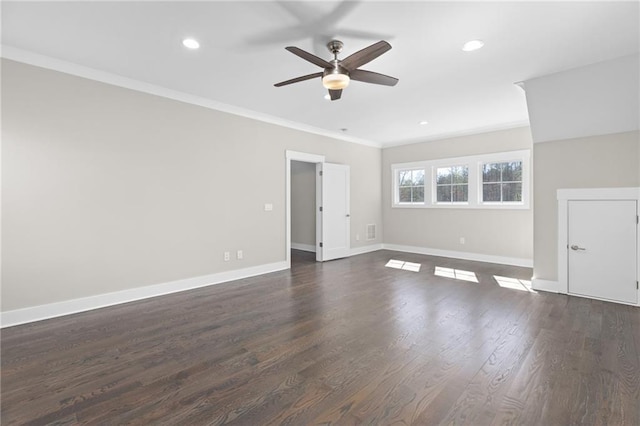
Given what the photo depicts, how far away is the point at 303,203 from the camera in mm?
7883

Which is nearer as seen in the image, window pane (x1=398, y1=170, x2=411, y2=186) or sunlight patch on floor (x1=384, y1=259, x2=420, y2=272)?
sunlight patch on floor (x1=384, y1=259, x2=420, y2=272)

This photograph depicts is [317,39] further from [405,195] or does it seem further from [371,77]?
[405,195]

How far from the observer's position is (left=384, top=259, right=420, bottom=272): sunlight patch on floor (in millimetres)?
5387

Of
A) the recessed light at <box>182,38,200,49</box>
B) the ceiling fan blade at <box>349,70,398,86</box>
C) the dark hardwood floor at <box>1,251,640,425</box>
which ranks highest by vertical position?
the recessed light at <box>182,38,200,49</box>

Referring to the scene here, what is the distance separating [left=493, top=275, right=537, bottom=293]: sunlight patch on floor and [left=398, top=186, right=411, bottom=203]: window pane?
308cm

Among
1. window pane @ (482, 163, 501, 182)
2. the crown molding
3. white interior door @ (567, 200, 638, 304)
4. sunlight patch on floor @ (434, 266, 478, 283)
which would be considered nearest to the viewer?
the crown molding

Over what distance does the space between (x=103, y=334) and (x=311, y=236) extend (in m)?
5.29

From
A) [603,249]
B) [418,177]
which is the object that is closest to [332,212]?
[418,177]

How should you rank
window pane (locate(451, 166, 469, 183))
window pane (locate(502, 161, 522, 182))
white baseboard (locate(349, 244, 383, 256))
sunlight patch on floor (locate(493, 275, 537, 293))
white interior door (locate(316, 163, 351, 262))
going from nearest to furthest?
sunlight patch on floor (locate(493, 275, 537, 293)) → window pane (locate(502, 161, 522, 182)) → white interior door (locate(316, 163, 351, 262)) → window pane (locate(451, 166, 469, 183)) → white baseboard (locate(349, 244, 383, 256))

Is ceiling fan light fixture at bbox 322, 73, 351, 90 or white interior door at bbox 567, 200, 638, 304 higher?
ceiling fan light fixture at bbox 322, 73, 351, 90

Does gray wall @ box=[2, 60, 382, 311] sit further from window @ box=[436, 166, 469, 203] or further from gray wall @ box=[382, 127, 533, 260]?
window @ box=[436, 166, 469, 203]

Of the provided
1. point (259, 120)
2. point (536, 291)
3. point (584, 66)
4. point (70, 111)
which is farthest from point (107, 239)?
point (584, 66)

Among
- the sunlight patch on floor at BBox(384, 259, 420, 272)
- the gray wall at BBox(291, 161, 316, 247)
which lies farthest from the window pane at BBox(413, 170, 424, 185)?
the gray wall at BBox(291, 161, 316, 247)

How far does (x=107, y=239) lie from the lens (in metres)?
3.53
